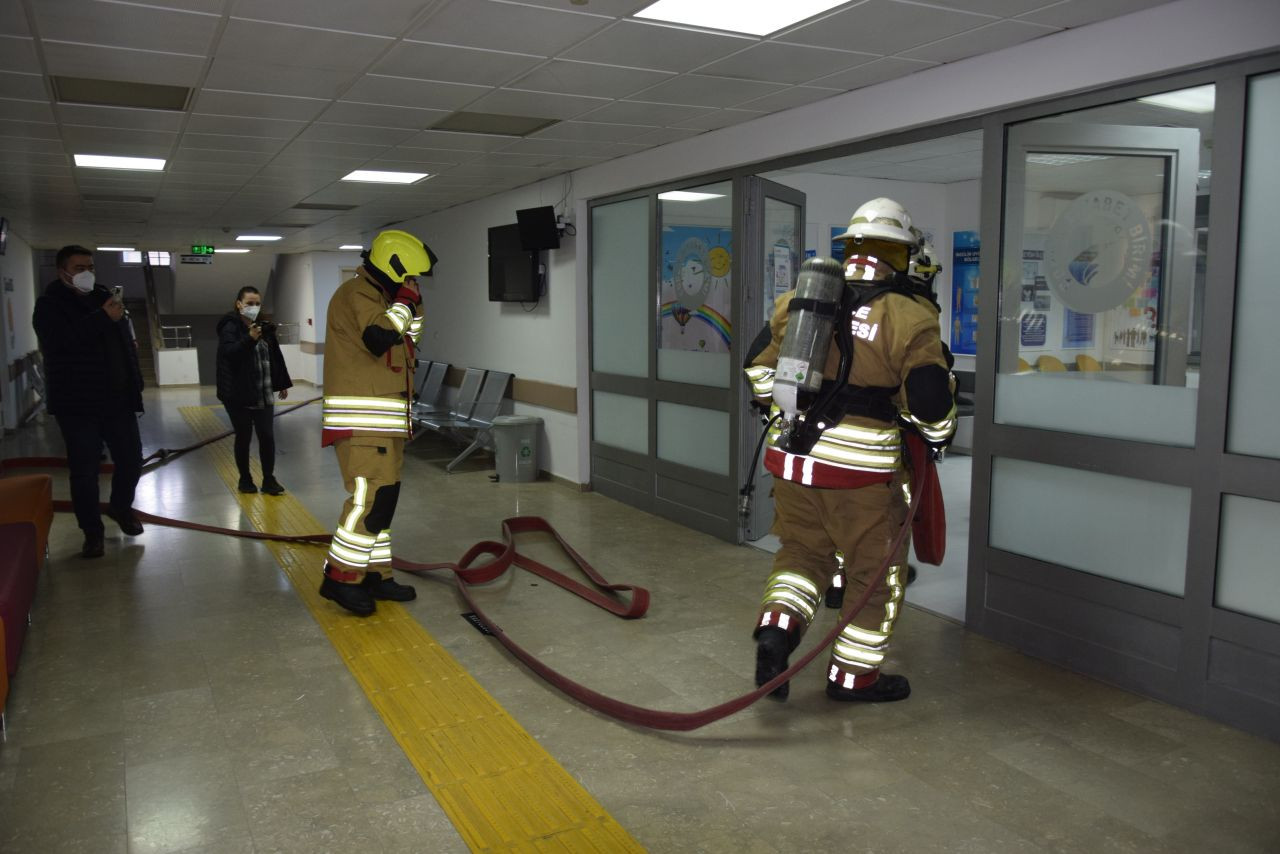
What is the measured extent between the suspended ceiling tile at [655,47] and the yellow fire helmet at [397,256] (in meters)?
1.09

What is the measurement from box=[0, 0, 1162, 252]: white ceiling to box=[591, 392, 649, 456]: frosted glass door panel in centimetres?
184

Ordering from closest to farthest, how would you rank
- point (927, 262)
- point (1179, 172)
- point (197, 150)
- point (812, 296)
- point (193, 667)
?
1. point (812, 296)
2. point (1179, 172)
3. point (193, 667)
4. point (927, 262)
5. point (197, 150)

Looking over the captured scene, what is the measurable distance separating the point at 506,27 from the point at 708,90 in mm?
1362

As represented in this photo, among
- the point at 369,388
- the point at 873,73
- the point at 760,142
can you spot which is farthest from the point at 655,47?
the point at 369,388

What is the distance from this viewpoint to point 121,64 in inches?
160

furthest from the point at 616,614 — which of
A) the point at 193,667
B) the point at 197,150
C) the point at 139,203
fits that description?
the point at 139,203

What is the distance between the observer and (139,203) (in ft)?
30.4

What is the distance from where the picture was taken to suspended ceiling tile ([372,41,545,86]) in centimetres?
394

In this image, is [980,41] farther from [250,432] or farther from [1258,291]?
[250,432]

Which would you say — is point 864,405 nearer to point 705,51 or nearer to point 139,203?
point 705,51

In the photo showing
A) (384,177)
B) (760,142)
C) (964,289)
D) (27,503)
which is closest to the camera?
(27,503)

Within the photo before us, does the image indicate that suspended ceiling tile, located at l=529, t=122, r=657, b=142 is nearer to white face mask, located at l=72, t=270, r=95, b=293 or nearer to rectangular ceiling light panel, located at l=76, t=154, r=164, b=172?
white face mask, located at l=72, t=270, r=95, b=293

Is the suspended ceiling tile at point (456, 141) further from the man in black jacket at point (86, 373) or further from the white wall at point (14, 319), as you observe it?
the white wall at point (14, 319)

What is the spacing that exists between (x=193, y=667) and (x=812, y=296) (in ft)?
A: 9.53
